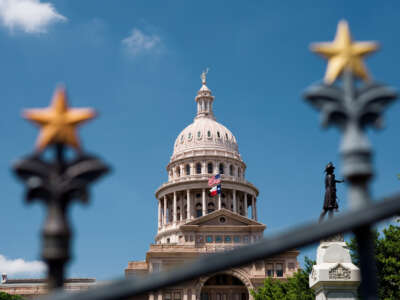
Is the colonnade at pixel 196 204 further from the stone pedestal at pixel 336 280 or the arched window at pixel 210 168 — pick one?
the stone pedestal at pixel 336 280

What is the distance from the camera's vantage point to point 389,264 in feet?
132

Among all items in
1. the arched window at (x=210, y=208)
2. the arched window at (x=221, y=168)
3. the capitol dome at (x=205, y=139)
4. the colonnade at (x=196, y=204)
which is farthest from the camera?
the capitol dome at (x=205, y=139)

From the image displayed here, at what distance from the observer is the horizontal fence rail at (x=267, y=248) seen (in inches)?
175

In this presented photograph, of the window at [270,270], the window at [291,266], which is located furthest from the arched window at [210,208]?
the window at [291,266]

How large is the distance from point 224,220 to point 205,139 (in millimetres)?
30230

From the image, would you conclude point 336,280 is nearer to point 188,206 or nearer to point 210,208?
point 188,206

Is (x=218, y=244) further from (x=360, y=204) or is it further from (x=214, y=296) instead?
(x=360, y=204)

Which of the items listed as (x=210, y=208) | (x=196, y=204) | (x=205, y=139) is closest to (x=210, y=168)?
(x=205, y=139)

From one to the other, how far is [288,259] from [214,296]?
15147mm

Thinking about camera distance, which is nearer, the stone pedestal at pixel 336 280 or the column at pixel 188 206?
the stone pedestal at pixel 336 280

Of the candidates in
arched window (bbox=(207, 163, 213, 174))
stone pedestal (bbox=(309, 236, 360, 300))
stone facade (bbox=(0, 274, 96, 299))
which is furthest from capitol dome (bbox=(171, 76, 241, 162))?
stone pedestal (bbox=(309, 236, 360, 300))

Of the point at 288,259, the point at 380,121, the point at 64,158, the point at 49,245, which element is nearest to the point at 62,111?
the point at 64,158

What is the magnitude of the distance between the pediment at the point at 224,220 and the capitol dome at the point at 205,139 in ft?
81.2

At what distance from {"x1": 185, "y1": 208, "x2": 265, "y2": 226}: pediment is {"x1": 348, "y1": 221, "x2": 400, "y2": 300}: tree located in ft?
220
